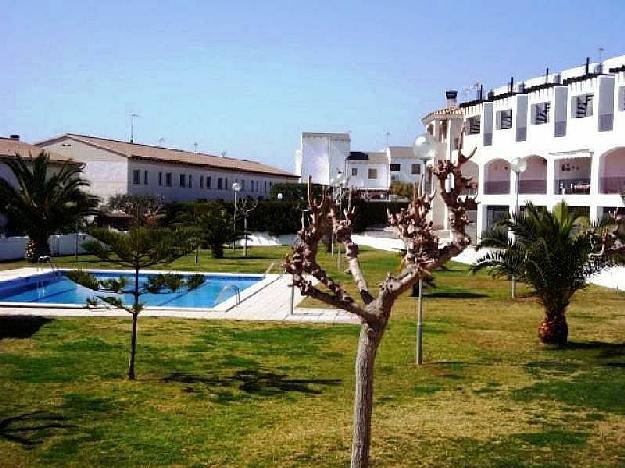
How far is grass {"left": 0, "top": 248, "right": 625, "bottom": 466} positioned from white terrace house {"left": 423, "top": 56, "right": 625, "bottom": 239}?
14.0 metres

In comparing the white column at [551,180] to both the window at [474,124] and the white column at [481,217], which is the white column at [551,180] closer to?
the white column at [481,217]

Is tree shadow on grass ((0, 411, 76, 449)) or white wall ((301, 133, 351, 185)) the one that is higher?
white wall ((301, 133, 351, 185))

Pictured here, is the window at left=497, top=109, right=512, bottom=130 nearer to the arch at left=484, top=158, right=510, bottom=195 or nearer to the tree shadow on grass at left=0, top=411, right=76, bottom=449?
the arch at left=484, top=158, right=510, bottom=195

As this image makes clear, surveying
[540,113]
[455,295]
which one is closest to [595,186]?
[540,113]

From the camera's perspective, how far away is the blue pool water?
2369 centimetres

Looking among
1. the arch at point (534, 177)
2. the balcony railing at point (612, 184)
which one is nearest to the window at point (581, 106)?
the balcony railing at point (612, 184)

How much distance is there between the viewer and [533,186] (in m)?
40.6

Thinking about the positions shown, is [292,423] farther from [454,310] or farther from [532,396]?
[454,310]

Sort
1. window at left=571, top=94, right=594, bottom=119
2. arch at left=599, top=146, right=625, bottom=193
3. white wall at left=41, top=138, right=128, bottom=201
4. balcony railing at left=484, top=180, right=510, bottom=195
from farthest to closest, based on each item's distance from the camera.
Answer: white wall at left=41, top=138, right=128, bottom=201 → balcony railing at left=484, top=180, right=510, bottom=195 → window at left=571, top=94, right=594, bottom=119 → arch at left=599, top=146, right=625, bottom=193

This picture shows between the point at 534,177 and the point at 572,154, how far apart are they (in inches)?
242

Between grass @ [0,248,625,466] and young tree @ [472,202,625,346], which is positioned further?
young tree @ [472,202,625,346]

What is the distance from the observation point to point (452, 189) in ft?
19.9

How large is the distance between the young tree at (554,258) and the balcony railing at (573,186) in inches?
760

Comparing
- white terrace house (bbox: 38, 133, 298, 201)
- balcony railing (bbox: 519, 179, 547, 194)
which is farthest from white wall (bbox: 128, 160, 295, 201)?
balcony railing (bbox: 519, 179, 547, 194)
